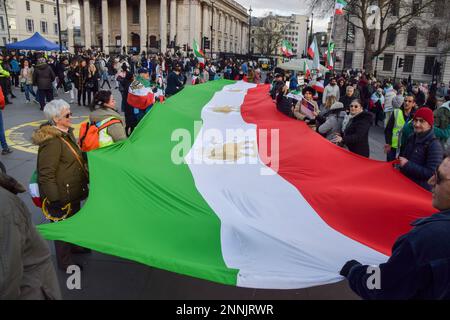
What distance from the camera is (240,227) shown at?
11.1 ft

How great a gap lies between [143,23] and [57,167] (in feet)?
223

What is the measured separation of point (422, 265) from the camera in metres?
1.81

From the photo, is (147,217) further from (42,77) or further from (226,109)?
(42,77)

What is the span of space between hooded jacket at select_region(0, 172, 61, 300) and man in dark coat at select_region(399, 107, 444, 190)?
12.6 feet

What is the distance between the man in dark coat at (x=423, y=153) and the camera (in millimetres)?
4395

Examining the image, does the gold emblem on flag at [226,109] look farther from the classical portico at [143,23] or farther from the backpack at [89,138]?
the classical portico at [143,23]

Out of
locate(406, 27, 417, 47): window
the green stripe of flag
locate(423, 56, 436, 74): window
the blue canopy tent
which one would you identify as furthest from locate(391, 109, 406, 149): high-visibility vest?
locate(406, 27, 417, 47): window

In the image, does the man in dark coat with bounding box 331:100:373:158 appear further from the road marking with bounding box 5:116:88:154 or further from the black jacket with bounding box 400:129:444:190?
the road marking with bounding box 5:116:88:154

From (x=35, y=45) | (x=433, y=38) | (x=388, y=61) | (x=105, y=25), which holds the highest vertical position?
(x=105, y=25)

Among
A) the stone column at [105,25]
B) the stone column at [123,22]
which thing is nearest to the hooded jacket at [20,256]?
the stone column at [123,22]

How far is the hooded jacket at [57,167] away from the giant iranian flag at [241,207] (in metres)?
0.21

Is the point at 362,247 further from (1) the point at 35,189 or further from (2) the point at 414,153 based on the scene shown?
(1) the point at 35,189

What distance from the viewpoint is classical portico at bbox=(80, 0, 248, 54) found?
6619cm

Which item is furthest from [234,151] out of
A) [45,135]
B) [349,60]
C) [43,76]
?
[349,60]
